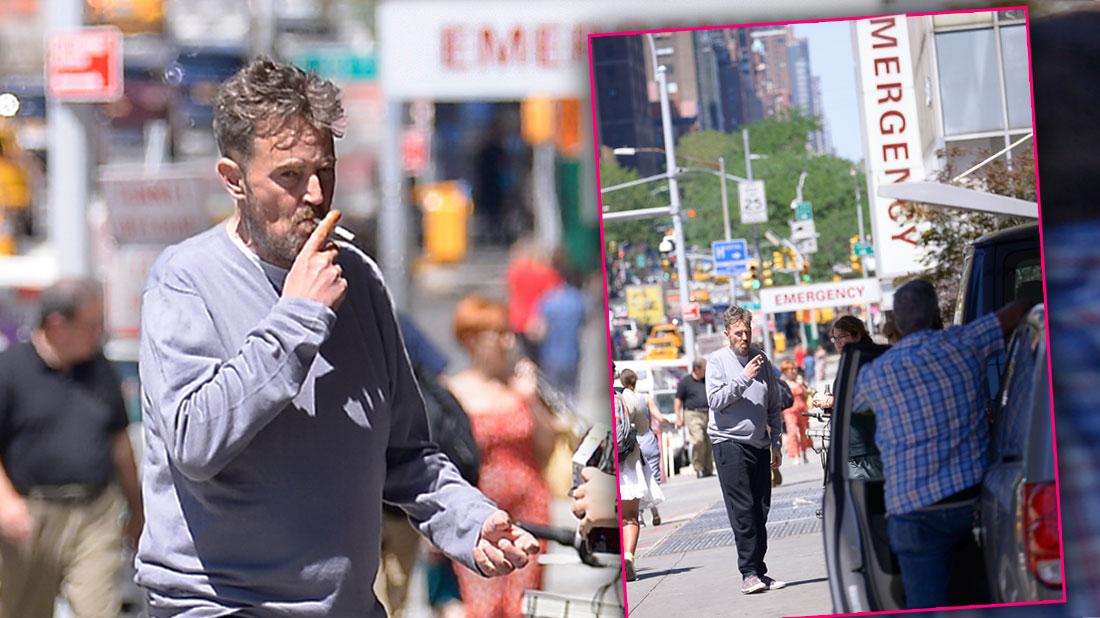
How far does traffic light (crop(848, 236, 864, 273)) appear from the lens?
9.09ft

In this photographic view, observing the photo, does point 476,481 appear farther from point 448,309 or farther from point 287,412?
point 448,309

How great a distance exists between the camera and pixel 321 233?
2.45m

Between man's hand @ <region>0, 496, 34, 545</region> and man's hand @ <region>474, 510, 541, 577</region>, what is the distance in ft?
9.49

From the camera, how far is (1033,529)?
2820 millimetres

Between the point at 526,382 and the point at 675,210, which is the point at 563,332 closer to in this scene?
the point at 526,382

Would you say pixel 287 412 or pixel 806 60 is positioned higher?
pixel 806 60

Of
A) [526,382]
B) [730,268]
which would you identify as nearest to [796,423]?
[730,268]

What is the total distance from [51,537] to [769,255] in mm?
3279

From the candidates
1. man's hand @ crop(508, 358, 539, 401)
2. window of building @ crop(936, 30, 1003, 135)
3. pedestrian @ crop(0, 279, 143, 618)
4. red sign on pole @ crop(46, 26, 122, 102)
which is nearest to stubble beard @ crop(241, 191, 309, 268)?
window of building @ crop(936, 30, 1003, 135)

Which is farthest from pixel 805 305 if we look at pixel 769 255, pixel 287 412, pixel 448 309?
pixel 448 309

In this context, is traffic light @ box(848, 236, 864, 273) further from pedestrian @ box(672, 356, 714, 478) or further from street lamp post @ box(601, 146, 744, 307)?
pedestrian @ box(672, 356, 714, 478)

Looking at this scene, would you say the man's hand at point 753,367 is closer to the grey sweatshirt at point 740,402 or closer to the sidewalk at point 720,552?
the grey sweatshirt at point 740,402

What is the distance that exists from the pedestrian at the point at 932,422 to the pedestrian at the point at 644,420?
→ 0.40m

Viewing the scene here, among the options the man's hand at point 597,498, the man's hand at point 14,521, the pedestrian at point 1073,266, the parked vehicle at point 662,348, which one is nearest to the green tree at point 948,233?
the pedestrian at point 1073,266
